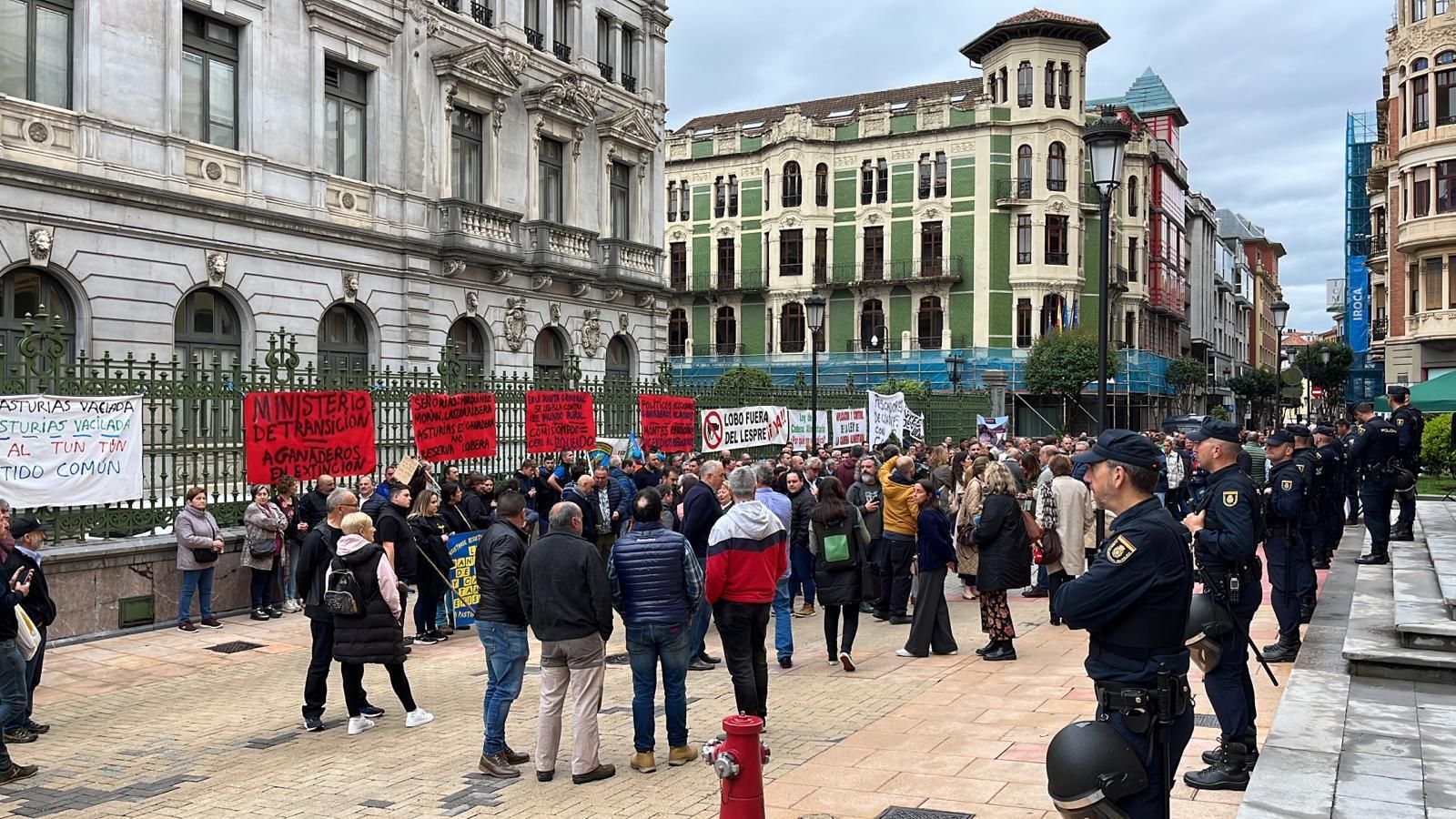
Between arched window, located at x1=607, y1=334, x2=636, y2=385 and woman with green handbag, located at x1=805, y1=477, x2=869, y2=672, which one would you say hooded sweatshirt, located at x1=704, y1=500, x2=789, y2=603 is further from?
arched window, located at x1=607, y1=334, x2=636, y2=385

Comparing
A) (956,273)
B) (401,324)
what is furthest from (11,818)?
(956,273)

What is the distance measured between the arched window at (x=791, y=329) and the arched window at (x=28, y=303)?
144ft

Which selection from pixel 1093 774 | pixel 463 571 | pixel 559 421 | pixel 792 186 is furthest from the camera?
pixel 792 186

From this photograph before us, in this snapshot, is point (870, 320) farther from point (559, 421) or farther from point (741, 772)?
point (741, 772)

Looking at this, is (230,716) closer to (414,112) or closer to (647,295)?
(414,112)

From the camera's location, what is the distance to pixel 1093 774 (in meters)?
4.57

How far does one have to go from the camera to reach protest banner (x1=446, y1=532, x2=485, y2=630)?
37.6ft

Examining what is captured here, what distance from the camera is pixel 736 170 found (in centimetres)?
6200

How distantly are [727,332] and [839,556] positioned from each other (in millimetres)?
52930

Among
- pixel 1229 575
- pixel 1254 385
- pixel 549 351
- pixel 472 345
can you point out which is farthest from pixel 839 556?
pixel 1254 385

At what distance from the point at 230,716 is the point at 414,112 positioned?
62.1 ft

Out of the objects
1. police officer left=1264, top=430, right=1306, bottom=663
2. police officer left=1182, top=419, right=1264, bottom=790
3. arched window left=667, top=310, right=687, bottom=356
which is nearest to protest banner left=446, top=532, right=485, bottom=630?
police officer left=1182, top=419, right=1264, bottom=790

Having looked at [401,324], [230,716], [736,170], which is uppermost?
[736,170]

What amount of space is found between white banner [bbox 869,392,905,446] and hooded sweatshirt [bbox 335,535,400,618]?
20.5 m
